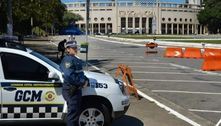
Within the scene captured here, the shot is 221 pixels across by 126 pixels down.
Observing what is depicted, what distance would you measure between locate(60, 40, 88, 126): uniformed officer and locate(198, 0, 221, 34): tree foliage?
156 m

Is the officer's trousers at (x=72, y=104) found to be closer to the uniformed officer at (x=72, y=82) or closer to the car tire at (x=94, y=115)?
the uniformed officer at (x=72, y=82)

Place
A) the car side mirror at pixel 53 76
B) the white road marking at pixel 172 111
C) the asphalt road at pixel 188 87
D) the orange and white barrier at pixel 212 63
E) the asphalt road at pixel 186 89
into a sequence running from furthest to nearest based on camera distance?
the orange and white barrier at pixel 212 63 < the asphalt road at pixel 188 87 < the asphalt road at pixel 186 89 < the white road marking at pixel 172 111 < the car side mirror at pixel 53 76

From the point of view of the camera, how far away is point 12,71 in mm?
8203

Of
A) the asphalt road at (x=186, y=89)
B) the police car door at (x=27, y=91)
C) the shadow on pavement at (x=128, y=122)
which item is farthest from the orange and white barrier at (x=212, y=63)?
the police car door at (x=27, y=91)

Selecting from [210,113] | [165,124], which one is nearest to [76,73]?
[165,124]

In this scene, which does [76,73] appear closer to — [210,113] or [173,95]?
[210,113]

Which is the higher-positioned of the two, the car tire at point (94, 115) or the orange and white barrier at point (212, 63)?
the car tire at point (94, 115)

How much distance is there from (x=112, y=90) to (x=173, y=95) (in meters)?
6.48

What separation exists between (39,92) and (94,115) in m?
1.00

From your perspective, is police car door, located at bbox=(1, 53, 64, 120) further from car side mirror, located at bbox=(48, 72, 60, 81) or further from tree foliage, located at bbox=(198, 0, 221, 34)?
tree foliage, located at bbox=(198, 0, 221, 34)

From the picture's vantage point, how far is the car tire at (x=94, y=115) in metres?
8.36

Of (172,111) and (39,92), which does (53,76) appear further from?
(172,111)

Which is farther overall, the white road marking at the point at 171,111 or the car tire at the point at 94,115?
the white road marking at the point at 171,111

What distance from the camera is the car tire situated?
8.36 metres
